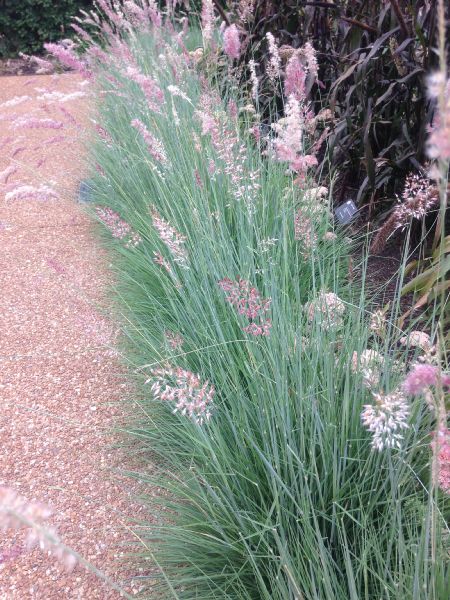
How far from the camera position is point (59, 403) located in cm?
187

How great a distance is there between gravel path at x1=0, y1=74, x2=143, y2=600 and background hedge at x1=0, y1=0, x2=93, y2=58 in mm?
6235

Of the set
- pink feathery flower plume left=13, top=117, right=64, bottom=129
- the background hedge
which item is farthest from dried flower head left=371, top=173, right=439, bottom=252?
the background hedge

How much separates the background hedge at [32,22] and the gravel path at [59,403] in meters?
6.24

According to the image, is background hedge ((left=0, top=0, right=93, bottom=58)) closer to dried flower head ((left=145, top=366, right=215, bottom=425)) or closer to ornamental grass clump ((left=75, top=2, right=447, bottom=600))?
ornamental grass clump ((left=75, top=2, right=447, bottom=600))

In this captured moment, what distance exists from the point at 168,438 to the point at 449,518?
0.75m

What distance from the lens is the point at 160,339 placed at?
185 centimetres

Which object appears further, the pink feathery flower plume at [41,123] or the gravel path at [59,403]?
the pink feathery flower plume at [41,123]

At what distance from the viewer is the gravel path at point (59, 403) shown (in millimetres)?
1337

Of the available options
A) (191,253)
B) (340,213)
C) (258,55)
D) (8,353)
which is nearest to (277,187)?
(340,213)

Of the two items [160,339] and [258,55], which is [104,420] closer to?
[160,339]

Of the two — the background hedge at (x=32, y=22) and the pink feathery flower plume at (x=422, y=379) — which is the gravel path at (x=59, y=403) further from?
the background hedge at (x=32, y=22)

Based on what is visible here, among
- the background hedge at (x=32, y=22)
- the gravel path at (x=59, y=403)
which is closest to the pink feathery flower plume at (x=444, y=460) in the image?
the gravel path at (x=59, y=403)

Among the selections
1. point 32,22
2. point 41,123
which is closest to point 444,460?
point 41,123

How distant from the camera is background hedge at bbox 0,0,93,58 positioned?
26.9 ft
